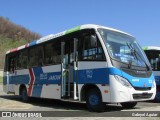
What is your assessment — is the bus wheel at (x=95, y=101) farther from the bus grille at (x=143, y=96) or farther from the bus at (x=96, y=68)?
the bus grille at (x=143, y=96)

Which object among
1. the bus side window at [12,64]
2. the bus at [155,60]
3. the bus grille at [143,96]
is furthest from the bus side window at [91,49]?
the bus side window at [12,64]

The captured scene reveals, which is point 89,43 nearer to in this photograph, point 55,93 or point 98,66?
point 98,66

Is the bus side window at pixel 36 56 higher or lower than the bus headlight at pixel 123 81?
higher

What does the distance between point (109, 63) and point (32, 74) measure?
6.63 m

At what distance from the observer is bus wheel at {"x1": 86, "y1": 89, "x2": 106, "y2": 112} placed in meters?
12.8

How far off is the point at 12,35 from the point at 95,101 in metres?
61.0

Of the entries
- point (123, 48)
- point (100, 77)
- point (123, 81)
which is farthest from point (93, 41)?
point (123, 81)

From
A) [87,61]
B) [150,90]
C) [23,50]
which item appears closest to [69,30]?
[87,61]

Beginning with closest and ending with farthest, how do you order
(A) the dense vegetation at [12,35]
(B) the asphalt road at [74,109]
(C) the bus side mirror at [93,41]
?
1. (B) the asphalt road at [74,109]
2. (C) the bus side mirror at [93,41]
3. (A) the dense vegetation at [12,35]

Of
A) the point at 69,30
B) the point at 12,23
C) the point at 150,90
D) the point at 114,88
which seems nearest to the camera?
the point at 114,88

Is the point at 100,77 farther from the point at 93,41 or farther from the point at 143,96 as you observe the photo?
the point at 143,96

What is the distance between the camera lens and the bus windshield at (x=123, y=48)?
506 inches

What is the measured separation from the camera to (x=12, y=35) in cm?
7194

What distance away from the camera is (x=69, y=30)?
14.9 meters
